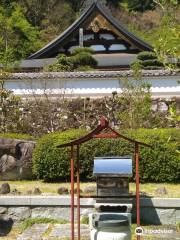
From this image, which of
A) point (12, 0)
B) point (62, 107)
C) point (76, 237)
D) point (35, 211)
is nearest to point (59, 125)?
point (62, 107)

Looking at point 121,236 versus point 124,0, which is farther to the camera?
point 124,0

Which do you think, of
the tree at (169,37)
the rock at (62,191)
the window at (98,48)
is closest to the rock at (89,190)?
the rock at (62,191)

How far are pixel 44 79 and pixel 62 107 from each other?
1.31 m

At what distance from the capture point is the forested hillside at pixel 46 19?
36.4 m

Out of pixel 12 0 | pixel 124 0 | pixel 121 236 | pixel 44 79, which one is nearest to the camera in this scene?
pixel 121 236

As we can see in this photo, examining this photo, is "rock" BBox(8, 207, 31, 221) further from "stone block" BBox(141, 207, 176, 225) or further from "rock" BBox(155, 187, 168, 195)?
"rock" BBox(155, 187, 168, 195)

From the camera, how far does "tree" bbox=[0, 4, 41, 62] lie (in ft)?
115

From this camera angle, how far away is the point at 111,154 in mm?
9812

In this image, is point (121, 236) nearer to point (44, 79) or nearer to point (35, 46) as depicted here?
point (44, 79)

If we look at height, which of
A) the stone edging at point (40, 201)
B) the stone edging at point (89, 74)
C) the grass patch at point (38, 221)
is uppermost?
the stone edging at point (89, 74)

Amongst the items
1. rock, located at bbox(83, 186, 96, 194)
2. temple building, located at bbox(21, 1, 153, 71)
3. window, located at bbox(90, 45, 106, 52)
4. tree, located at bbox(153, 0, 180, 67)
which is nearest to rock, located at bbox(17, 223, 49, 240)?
Answer: rock, located at bbox(83, 186, 96, 194)

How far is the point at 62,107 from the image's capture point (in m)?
14.9

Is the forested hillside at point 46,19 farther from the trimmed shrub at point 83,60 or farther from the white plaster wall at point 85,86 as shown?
the white plaster wall at point 85,86

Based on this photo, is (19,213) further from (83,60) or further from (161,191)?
(83,60)
